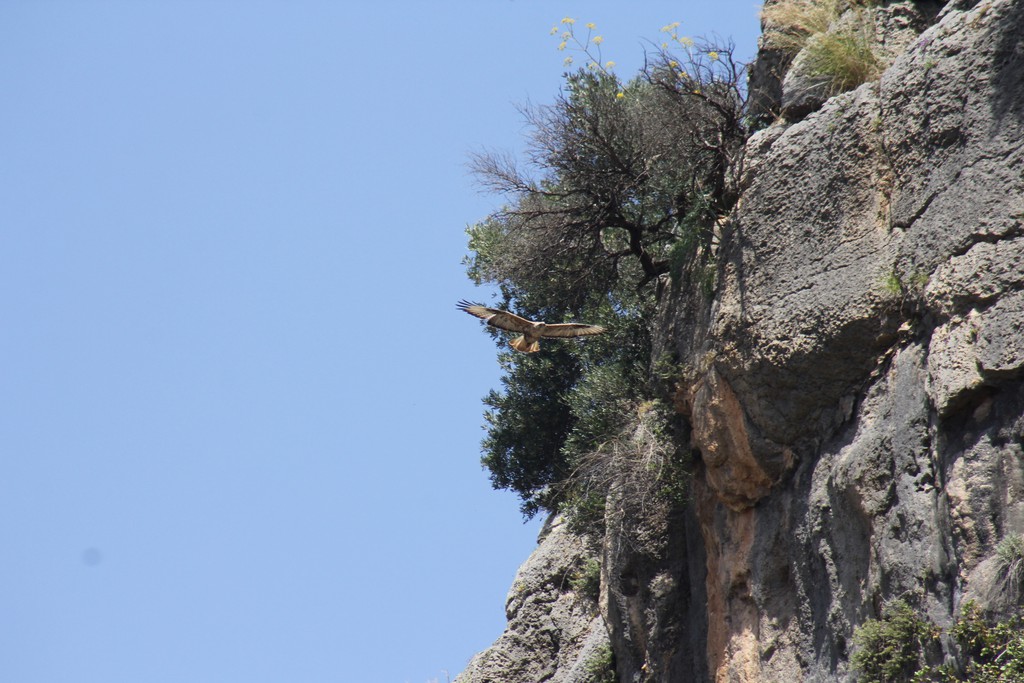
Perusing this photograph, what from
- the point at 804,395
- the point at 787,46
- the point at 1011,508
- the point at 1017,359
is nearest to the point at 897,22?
the point at 787,46

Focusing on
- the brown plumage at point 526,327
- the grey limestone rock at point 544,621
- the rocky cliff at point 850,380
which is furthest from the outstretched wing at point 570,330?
the grey limestone rock at point 544,621

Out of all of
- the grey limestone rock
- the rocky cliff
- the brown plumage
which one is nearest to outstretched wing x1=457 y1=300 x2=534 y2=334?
the brown plumage

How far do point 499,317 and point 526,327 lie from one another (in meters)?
0.39

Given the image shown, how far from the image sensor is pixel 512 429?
20906 millimetres

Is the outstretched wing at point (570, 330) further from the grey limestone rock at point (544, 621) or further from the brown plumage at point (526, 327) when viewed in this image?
the grey limestone rock at point (544, 621)

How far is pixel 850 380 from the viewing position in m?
12.5

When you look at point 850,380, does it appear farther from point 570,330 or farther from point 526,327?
point 526,327

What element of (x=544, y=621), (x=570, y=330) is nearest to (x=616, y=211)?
(x=570, y=330)

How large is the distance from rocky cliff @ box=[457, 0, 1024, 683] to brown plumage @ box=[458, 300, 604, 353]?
3.16 feet

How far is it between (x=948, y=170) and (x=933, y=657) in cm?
430

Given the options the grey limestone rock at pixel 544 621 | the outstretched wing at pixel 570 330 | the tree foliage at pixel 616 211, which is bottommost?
the grey limestone rock at pixel 544 621

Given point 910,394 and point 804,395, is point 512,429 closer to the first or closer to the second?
point 804,395

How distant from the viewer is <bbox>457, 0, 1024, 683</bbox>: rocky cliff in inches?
420

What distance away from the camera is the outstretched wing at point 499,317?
49.6 ft
